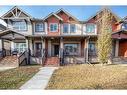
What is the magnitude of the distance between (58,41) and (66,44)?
2.41 feet

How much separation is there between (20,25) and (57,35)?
10.4 ft

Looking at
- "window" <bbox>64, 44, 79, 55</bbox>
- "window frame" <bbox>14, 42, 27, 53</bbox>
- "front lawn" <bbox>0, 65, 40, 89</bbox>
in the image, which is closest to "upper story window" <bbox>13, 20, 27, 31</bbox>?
"window frame" <bbox>14, 42, 27, 53</bbox>

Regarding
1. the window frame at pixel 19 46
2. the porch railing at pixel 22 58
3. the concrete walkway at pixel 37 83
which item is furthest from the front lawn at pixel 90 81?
the window frame at pixel 19 46

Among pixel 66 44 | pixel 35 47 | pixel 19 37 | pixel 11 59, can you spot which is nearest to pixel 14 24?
pixel 19 37

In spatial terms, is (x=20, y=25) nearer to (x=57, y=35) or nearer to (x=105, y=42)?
(x=57, y=35)

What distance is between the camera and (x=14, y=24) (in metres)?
11.4

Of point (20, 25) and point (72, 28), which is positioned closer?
point (20, 25)

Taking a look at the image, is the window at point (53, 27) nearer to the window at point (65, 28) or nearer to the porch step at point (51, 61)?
the window at point (65, 28)

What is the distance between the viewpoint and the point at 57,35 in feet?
36.6

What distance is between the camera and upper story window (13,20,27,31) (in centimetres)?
1141

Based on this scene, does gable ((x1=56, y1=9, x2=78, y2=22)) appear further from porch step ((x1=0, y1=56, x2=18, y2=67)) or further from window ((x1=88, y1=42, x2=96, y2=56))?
porch step ((x1=0, y1=56, x2=18, y2=67))

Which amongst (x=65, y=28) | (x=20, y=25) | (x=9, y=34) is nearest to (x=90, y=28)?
(x=65, y=28)

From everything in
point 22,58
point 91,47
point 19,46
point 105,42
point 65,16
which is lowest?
point 22,58
